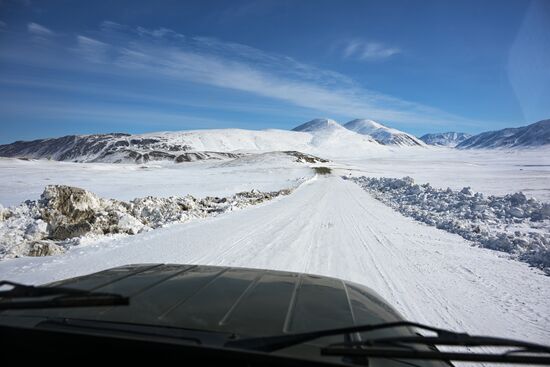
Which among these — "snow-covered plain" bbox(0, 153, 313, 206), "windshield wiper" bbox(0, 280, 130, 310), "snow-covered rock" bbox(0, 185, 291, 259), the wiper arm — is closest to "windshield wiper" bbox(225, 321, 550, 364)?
the wiper arm

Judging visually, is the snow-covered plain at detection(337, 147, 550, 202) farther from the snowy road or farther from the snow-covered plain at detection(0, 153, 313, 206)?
the snowy road

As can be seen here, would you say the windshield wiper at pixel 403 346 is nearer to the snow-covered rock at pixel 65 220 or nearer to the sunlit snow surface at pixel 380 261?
the sunlit snow surface at pixel 380 261

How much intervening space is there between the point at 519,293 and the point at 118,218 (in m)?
10.7

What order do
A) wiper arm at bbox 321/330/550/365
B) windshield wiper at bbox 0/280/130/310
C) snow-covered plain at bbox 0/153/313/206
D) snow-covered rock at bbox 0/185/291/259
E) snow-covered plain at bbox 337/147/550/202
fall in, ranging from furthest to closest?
snow-covered plain at bbox 337/147/550/202 → snow-covered plain at bbox 0/153/313/206 → snow-covered rock at bbox 0/185/291/259 → windshield wiper at bbox 0/280/130/310 → wiper arm at bbox 321/330/550/365

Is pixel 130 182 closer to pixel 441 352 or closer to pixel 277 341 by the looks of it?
pixel 277 341

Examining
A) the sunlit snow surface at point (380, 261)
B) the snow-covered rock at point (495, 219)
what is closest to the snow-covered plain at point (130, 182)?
the sunlit snow surface at point (380, 261)

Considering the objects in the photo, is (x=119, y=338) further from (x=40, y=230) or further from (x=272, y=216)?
(x=272, y=216)

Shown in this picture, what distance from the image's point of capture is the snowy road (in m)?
5.36

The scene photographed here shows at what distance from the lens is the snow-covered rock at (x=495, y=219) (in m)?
9.07

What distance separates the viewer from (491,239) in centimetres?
988

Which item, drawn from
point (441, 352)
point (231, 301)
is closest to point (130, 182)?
point (231, 301)

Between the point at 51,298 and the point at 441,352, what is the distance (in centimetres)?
204

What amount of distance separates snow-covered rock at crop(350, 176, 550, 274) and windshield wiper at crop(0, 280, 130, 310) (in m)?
8.82

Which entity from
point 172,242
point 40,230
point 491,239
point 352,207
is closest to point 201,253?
point 172,242
